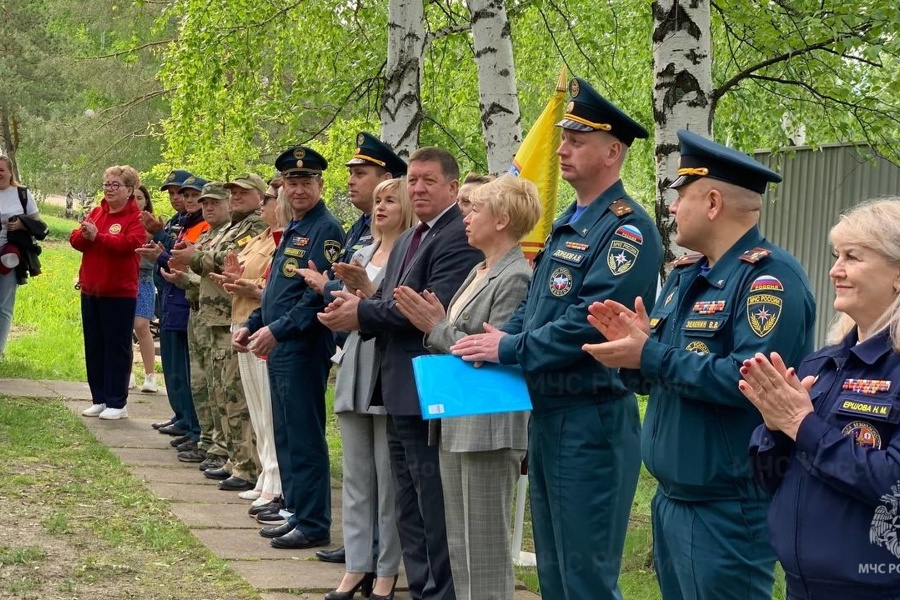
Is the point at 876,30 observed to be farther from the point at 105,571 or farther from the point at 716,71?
the point at 105,571

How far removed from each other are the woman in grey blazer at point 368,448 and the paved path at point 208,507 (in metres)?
0.20

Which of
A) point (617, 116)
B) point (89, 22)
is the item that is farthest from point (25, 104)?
point (617, 116)

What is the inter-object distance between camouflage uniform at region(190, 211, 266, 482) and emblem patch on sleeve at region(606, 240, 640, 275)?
438cm

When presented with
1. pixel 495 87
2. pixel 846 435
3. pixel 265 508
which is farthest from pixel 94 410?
pixel 846 435

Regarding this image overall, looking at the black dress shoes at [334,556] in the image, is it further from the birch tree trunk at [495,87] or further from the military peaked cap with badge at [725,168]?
the military peaked cap with badge at [725,168]

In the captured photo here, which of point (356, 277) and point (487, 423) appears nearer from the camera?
point (487, 423)

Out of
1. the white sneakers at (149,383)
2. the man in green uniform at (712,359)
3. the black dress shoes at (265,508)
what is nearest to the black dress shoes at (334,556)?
the black dress shoes at (265,508)

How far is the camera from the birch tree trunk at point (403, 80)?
845 cm

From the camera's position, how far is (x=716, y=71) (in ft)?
38.6

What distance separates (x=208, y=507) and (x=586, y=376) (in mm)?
4029

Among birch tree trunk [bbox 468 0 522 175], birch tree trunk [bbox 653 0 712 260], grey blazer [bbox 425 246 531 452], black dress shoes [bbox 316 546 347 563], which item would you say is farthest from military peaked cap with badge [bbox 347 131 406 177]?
black dress shoes [bbox 316 546 347 563]

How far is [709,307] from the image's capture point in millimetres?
3428

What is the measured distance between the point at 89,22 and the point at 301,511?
29177 mm

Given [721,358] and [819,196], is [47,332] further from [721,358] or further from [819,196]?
[721,358]
